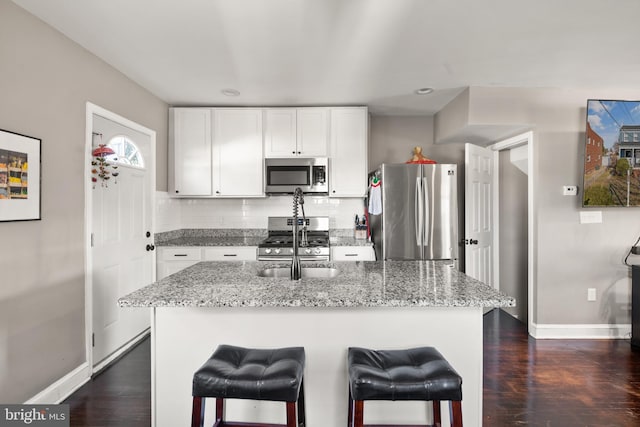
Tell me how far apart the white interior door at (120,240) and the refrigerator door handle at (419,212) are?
2.72m

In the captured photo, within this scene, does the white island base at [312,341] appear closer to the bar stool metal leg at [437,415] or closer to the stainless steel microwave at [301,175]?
the bar stool metal leg at [437,415]

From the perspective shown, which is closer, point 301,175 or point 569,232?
point 569,232

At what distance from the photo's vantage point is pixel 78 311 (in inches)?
93.7

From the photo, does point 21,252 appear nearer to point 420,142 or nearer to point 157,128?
point 157,128

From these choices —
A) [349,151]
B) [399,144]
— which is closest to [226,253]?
[349,151]

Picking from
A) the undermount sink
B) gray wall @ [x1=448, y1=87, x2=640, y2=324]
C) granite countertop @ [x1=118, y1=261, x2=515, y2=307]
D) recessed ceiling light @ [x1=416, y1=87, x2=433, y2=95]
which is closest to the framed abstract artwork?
granite countertop @ [x1=118, y1=261, x2=515, y2=307]

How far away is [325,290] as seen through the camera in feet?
5.06

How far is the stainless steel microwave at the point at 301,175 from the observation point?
12.5 ft

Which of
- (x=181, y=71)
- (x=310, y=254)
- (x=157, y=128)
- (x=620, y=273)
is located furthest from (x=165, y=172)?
(x=620, y=273)

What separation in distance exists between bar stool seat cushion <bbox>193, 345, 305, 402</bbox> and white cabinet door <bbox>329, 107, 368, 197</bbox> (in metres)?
2.67

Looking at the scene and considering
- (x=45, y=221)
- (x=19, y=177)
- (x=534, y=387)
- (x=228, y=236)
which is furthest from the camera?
(x=228, y=236)

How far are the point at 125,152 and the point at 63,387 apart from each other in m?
1.89

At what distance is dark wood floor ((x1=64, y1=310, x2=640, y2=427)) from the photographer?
2033 mm

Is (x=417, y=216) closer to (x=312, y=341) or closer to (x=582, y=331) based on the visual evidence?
(x=582, y=331)
